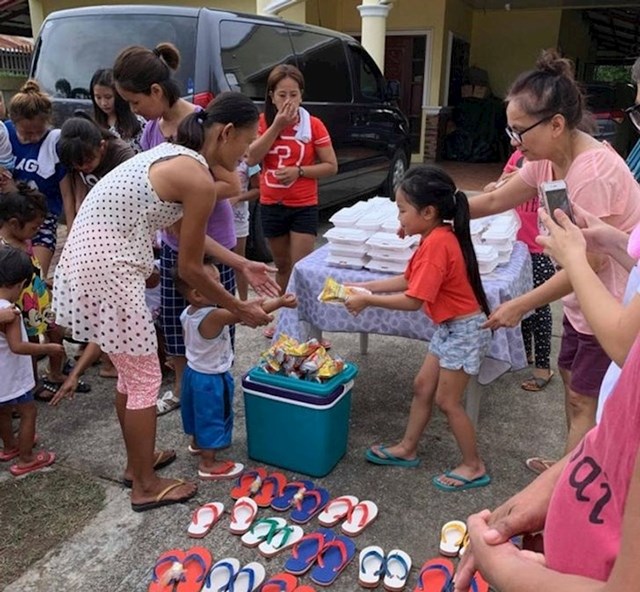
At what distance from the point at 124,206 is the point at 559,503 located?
67.7 inches

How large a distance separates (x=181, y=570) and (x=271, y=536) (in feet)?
1.17

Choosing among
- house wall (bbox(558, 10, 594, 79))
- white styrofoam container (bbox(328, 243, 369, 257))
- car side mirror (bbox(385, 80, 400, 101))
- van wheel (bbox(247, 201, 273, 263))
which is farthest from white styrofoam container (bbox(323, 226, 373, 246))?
house wall (bbox(558, 10, 594, 79))

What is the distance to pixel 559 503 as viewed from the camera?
3.02 ft

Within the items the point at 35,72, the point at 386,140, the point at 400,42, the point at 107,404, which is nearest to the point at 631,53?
the point at 400,42

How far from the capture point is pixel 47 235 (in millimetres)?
3617

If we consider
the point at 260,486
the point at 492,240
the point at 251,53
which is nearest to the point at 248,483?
the point at 260,486

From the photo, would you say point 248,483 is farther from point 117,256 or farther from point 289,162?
point 289,162

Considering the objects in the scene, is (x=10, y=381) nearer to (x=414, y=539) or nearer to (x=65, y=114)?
(x=414, y=539)

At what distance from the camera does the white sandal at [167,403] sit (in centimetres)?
320

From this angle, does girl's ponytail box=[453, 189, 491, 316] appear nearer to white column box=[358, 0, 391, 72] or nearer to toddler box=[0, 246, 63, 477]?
toddler box=[0, 246, 63, 477]

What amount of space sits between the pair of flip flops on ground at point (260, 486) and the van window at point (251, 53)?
3.23 m

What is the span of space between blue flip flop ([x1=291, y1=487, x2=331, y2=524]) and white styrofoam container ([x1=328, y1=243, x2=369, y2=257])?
44.1 inches

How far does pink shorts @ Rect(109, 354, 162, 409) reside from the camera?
230 centimetres

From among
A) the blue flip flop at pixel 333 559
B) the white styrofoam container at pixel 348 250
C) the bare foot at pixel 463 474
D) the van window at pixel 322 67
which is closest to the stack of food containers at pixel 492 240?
the white styrofoam container at pixel 348 250
